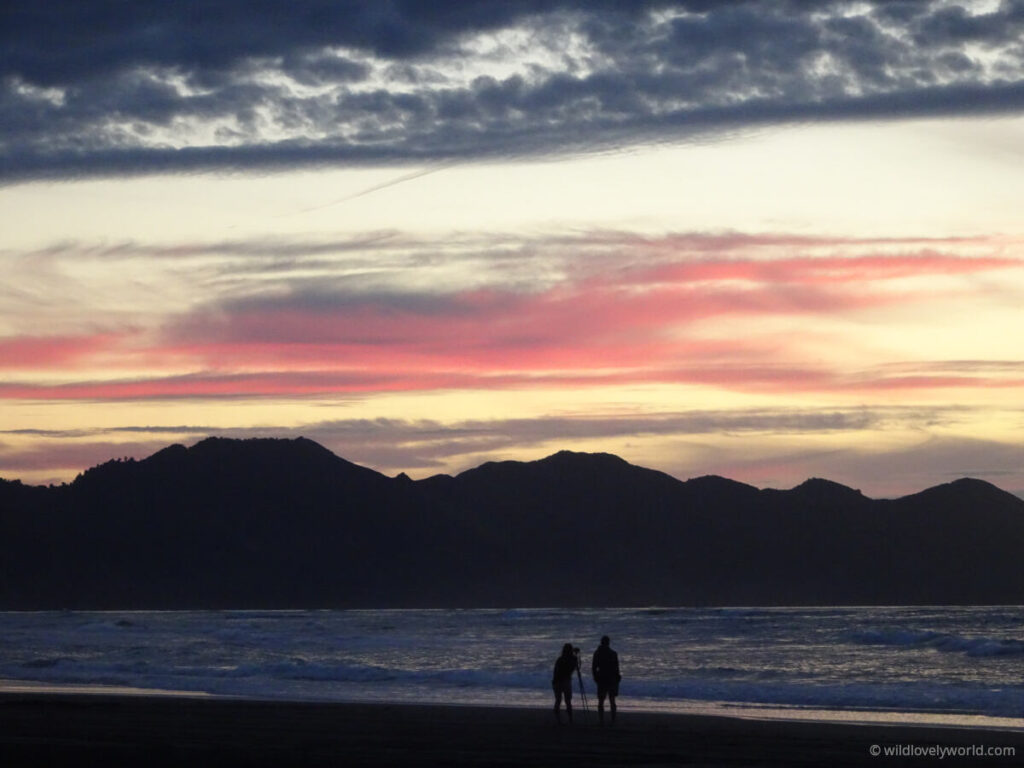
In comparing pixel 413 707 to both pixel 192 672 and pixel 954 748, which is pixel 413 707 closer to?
pixel 954 748

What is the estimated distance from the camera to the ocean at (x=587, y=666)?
98.9 ft

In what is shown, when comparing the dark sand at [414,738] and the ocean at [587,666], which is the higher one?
the dark sand at [414,738]

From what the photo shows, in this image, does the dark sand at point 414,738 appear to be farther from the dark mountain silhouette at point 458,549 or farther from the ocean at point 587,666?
the dark mountain silhouette at point 458,549

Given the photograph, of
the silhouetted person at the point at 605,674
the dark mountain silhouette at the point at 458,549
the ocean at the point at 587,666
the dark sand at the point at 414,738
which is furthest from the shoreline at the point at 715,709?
the dark mountain silhouette at the point at 458,549

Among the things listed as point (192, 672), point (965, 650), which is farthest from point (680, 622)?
point (192, 672)

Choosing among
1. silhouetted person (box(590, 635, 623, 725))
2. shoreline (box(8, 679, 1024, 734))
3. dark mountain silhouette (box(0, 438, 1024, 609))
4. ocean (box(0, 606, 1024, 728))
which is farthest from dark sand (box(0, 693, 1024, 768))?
dark mountain silhouette (box(0, 438, 1024, 609))

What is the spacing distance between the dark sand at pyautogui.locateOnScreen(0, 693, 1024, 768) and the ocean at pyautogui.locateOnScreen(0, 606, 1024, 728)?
353cm

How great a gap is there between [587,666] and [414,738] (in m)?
25.2

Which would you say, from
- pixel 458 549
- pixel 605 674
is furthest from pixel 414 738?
pixel 458 549

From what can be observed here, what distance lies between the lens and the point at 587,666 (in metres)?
45.5

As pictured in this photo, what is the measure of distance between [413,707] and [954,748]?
37.0ft

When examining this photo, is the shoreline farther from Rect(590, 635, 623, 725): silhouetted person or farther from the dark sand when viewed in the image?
Rect(590, 635, 623, 725): silhouetted person

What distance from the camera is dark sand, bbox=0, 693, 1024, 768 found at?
1808cm

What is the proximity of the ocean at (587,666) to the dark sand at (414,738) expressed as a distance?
3533 millimetres
